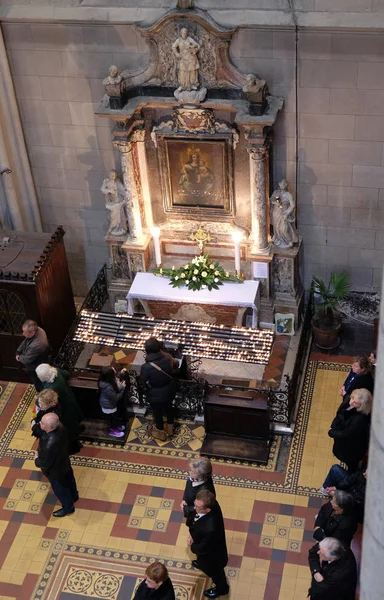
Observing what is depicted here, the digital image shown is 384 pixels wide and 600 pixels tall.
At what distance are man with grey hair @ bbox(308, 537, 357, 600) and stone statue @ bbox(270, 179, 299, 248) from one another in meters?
6.06

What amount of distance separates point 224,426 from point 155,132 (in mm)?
4708

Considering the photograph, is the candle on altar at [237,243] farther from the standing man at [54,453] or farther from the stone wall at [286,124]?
the standing man at [54,453]

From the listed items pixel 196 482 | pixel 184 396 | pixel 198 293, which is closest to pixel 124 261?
pixel 198 293

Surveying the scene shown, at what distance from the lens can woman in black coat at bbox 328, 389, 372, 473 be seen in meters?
10.2

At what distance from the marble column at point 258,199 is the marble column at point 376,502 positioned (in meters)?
8.73

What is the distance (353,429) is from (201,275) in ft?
14.5

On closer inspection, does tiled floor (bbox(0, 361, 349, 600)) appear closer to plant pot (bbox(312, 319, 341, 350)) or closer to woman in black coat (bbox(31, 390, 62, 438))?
plant pot (bbox(312, 319, 341, 350))

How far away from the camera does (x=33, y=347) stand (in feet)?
40.5

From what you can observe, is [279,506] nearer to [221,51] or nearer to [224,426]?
[224,426]

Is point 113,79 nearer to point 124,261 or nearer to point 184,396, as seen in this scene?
point 124,261

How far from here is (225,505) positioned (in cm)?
1151

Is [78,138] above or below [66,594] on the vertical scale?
above

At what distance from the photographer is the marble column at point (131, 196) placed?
13.4m

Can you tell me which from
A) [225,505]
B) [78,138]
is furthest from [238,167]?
[225,505]
